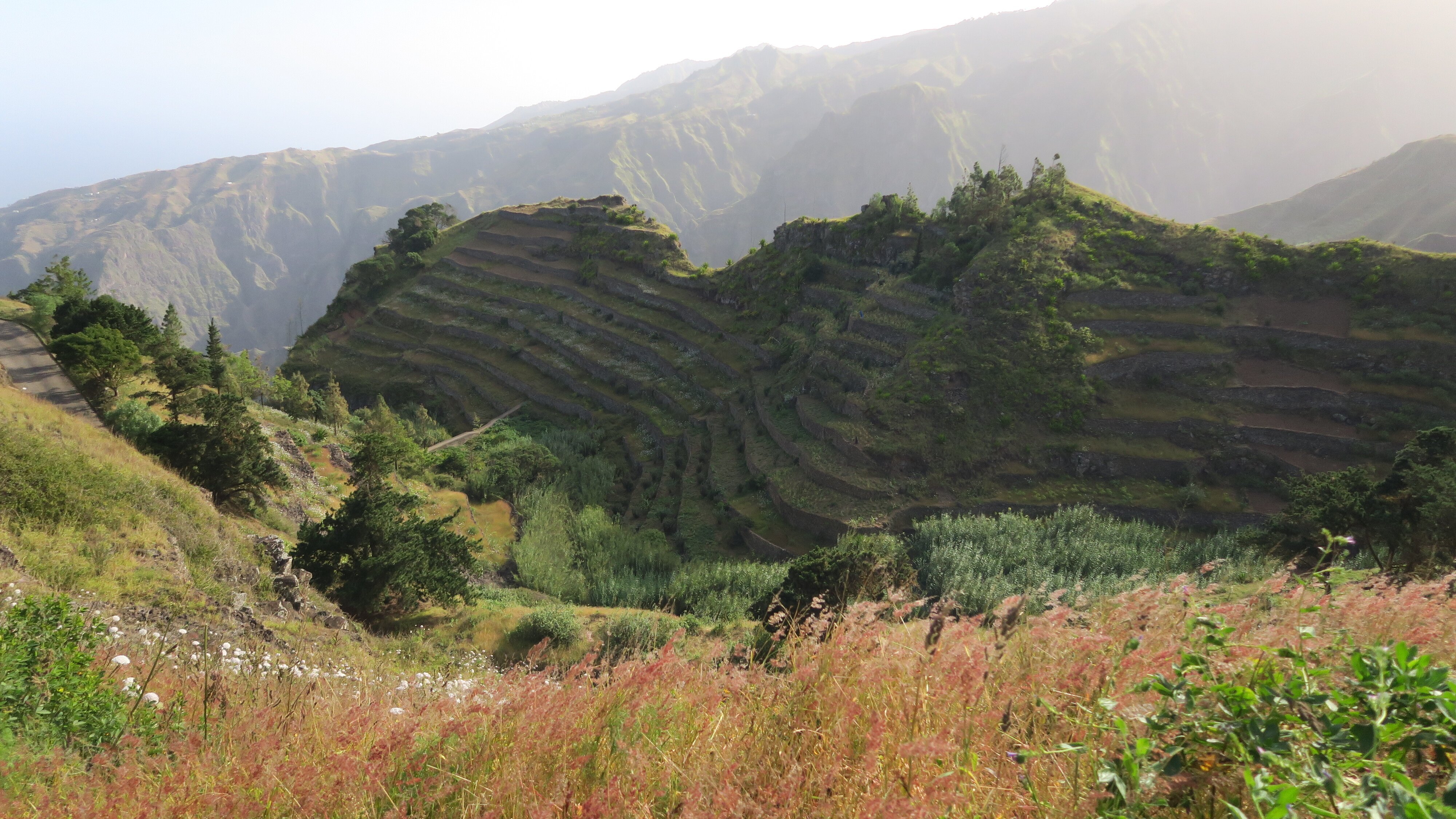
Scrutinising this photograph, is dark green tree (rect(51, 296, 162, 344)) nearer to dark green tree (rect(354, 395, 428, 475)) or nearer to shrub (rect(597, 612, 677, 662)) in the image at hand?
dark green tree (rect(354, 395, 428, 475))

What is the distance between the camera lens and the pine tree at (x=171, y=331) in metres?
20.1

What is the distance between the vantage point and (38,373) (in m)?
16.6

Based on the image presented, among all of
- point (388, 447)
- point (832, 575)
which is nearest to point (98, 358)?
point (388, 447)

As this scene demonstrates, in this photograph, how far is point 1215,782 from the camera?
6.63ft

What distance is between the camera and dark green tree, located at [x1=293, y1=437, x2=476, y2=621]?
1177cm

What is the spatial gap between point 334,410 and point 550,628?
80.0 ft

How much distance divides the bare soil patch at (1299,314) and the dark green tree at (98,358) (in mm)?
36713

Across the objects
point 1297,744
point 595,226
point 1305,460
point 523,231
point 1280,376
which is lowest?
point 1305,460

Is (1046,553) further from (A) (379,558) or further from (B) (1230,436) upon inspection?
(A) (379,558)

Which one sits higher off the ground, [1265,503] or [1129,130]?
[1129,130]

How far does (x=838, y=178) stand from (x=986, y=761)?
7995 inches

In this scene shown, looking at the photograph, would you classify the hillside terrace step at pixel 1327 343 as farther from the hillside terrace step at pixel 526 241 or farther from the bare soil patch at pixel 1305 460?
the hillside terrace step at pixel 526 241

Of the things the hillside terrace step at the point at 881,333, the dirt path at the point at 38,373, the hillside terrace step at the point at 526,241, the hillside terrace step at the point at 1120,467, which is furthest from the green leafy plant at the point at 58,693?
the hillside terrace step at the point at 526,241

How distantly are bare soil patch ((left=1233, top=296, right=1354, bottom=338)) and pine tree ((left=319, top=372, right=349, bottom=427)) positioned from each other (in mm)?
39204
